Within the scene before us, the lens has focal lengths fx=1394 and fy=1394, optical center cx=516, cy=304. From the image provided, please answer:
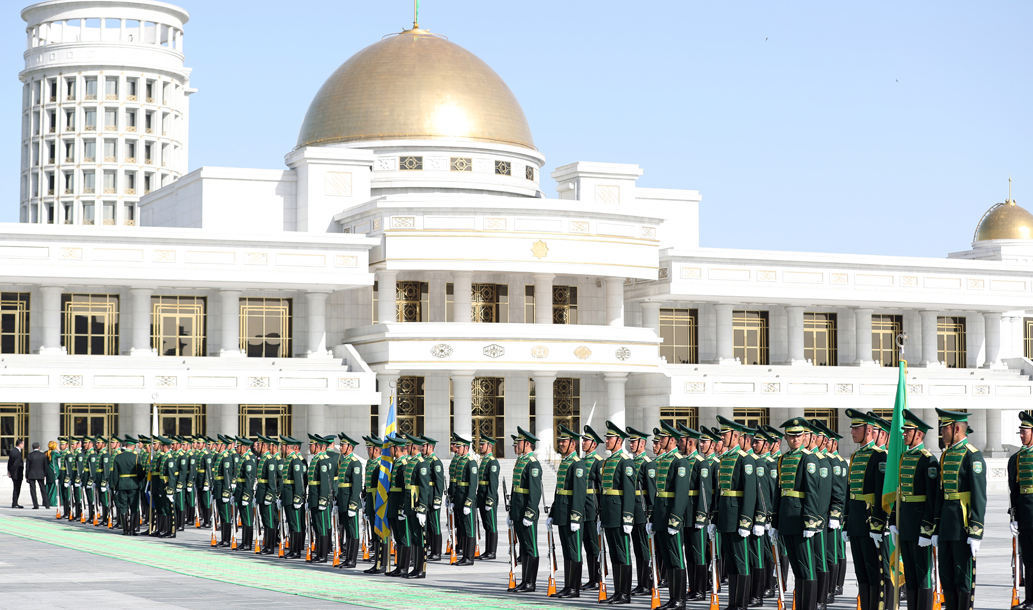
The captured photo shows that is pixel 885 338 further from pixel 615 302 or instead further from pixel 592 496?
pixel 592 496

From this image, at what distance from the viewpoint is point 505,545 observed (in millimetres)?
23000

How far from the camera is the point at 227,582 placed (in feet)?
55.5

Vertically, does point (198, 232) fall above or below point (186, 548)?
above

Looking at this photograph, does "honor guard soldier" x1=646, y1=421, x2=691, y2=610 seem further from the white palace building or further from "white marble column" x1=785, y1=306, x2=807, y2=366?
"white marble column" x1=785, y1=306, x2=807, y2=366

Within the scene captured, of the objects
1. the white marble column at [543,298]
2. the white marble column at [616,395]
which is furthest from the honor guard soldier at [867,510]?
the white marble column at [616,395]

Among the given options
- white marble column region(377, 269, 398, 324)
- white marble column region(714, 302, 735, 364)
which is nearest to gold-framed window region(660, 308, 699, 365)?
white marble column region(714, 302, 735, 364)

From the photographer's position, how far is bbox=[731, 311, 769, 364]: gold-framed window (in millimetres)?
50781

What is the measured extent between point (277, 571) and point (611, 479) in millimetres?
5309

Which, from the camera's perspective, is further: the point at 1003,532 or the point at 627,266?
the point at 627,266

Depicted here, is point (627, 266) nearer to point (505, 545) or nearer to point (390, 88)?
point (390, 88)

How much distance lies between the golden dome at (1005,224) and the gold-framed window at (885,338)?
1694 centimetres

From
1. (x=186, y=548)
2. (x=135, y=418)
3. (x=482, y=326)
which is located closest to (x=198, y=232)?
(x=135, y=418)

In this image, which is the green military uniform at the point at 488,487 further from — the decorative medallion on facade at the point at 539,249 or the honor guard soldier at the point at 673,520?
the decorative medallion on facade at the point at 539,249

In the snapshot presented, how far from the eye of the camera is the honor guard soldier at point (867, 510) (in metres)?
12.7
